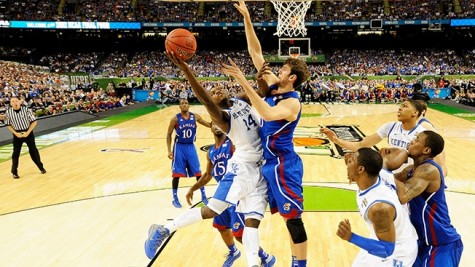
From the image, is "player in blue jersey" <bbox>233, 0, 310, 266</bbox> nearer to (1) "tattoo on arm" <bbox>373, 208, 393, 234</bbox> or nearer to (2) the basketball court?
(2) the basketball court

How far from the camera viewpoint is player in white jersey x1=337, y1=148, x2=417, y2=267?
271 centimetres

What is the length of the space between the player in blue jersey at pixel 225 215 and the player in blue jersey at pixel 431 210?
5.72 feet

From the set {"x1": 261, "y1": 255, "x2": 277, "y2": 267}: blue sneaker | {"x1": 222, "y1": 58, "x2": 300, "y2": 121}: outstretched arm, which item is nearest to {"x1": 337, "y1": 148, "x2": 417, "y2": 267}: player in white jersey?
{"x1": 222, "y1": 58, "x2": 300, "y2": 121}: outstretched arm

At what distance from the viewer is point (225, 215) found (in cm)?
450

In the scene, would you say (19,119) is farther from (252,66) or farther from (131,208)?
(252,66)

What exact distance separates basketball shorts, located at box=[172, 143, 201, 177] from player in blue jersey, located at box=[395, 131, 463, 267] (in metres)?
4.33

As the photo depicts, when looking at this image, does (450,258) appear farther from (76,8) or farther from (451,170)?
(76,8)

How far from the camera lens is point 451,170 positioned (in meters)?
9.41

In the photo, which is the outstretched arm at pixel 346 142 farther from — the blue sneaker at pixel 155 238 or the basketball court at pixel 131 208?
the blue sneaker at pixel 155 238

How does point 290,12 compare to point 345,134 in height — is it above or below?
above

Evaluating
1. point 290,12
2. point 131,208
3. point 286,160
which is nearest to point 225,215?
point 286,160

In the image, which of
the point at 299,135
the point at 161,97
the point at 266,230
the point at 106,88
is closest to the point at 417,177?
the point at 266,230

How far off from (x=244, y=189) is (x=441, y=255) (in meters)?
1.64

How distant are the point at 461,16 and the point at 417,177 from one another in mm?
38616
